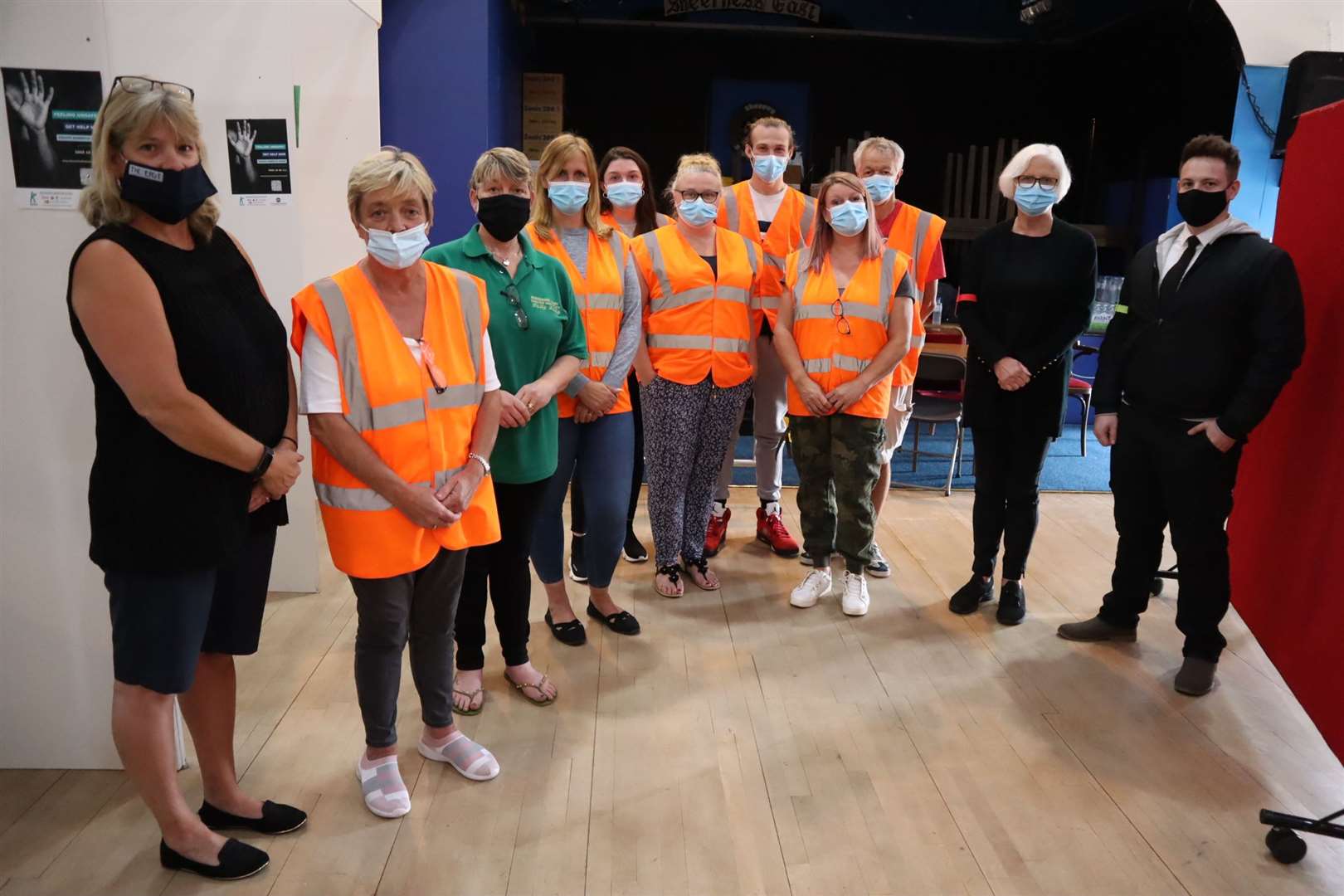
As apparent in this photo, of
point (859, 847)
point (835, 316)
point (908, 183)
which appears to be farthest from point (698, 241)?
point (908, 183)

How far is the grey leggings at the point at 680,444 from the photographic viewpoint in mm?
3125

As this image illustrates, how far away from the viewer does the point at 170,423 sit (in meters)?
1.57

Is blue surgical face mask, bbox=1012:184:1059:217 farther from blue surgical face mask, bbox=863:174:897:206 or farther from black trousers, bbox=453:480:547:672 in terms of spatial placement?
black trousers, bbox=453:480:547:672

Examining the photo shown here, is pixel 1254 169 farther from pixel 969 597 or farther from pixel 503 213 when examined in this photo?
pixel 503 213

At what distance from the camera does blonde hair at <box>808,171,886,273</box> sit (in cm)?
296

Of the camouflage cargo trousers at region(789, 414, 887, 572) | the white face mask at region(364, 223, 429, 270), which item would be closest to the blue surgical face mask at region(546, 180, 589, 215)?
the white face mask at region(364, 223, 429, 270)

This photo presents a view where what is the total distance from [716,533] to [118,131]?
8.80ft

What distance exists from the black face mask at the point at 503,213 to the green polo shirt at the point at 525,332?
0.17ft

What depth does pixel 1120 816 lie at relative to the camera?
214 centimetres

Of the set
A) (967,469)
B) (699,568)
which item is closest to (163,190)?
(699,568)

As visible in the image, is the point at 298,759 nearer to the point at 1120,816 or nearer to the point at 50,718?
the point at 50,718

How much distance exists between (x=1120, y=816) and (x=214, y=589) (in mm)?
2030

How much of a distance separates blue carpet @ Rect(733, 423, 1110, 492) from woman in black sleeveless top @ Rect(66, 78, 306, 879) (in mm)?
3240

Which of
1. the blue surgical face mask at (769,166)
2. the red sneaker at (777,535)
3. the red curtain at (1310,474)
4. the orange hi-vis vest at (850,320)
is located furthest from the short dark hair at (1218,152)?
the red sneaker at (777,535)
